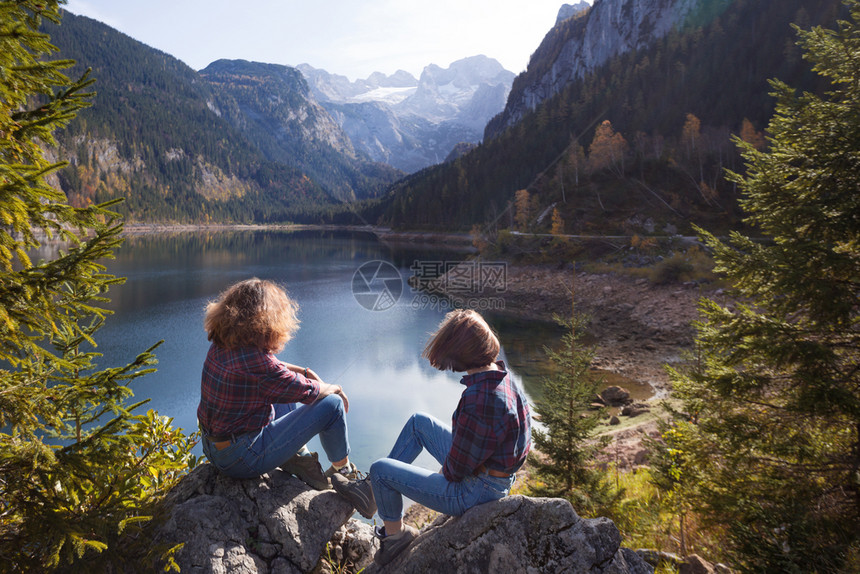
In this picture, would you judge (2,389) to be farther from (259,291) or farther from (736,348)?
(736,348)

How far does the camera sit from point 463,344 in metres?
2.98

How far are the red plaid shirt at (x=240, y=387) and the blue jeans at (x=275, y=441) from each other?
0.14m

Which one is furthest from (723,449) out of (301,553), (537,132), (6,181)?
(537,132)

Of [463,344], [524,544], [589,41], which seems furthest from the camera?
[589,41]

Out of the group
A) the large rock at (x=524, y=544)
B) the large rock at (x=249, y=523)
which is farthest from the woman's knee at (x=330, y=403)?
the large rock at (x=524, y=544)

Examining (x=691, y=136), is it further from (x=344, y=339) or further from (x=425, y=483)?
(x=425, y=483)

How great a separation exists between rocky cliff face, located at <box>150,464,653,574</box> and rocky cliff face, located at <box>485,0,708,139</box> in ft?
345

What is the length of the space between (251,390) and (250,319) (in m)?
0.54

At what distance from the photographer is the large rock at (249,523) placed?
109 inches

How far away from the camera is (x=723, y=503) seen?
360cm

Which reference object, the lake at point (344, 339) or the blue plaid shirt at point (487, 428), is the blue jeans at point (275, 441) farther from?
the lake at point (344, 339)

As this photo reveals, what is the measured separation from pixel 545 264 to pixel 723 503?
34.4 metres

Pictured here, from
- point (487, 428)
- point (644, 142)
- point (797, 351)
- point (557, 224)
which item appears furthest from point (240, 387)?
point (644, 142)

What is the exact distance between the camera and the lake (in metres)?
15.1
